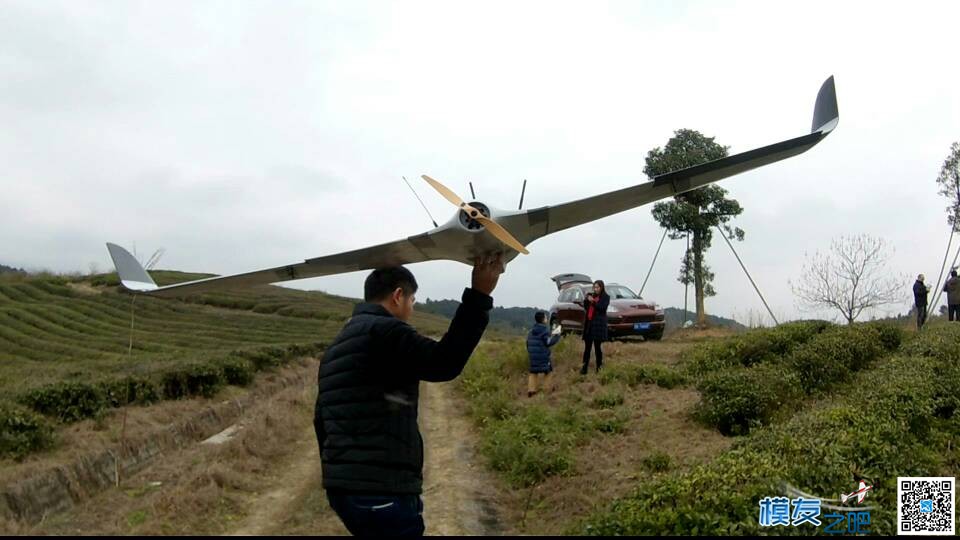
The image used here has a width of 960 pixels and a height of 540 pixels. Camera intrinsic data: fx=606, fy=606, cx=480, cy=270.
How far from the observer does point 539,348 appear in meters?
12.0

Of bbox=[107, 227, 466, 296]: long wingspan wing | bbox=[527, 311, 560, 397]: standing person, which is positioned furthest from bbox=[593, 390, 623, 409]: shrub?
bbox=[107, 227, 466, 296]: long wingspan wing

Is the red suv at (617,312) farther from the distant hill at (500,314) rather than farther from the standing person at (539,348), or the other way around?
the distant hill at (500,314)

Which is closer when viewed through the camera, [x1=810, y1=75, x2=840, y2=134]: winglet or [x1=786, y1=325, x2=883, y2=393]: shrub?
[x1=810, y1=75, x2=840, y2=134]: winglet

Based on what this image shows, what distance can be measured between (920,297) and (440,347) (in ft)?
59.1

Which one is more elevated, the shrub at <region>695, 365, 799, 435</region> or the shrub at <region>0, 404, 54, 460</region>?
the shrub at <region>695, 365, 799, 435</region>

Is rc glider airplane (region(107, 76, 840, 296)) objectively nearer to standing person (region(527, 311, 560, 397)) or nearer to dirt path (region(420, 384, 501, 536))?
dirt path (region(420, 384, 501, 536))

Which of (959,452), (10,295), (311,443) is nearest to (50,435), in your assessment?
(311,443)

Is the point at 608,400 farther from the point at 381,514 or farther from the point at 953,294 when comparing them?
the point at 953,294

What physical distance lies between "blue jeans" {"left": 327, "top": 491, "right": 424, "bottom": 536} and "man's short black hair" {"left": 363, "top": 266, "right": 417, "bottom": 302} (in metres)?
0.95

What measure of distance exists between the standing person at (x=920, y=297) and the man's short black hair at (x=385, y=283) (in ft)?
58.2

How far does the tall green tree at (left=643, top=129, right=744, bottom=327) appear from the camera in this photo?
62.7ft

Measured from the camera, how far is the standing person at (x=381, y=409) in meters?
Result: 2.68

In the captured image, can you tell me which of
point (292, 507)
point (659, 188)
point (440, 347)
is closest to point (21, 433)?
point (292, 507)

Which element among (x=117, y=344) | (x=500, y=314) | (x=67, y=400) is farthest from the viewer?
(x=500, y=314)
